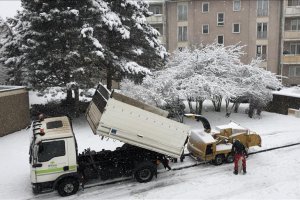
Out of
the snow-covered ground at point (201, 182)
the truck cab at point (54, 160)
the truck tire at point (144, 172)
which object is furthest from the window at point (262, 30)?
the truck cab at point (54, 160)

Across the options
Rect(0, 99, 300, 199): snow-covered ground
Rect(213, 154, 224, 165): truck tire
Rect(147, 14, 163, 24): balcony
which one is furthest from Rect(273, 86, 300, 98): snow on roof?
Rect(147, 14, 163, 24): balcony

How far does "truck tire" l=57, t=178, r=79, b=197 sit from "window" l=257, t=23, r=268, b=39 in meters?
33.9

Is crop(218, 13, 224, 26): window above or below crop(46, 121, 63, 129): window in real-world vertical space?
above

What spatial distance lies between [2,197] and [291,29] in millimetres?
37855

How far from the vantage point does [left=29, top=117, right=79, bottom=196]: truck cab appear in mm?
10703

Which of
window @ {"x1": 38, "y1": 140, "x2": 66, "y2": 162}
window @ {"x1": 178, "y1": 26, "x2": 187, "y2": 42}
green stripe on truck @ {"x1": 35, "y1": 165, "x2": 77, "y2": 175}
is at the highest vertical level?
window @ {"x1": 178, "y1": 26, "x2": 187, "y2": 42}

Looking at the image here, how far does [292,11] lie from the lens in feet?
125

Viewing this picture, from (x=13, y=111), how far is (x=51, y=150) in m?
10.2

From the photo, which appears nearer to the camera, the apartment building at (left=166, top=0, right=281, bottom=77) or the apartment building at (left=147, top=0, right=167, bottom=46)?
the apartment building at (left=166, top=0, right=281, bottom=77)

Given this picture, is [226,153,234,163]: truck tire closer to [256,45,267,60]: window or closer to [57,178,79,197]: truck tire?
[57,178,79,197]: truck tire

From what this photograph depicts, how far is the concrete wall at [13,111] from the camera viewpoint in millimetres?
18822

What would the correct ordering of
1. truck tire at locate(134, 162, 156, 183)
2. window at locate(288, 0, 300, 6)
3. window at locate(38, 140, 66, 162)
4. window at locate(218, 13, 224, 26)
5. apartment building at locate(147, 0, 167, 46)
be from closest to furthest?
window at locate(38, 140, 66, 162)
truck tire at locate(134, 162, 156, 183)
window at locate(288, 0, 300, 6)
window at locate(218, 13, 224, 26)
apartment building at locate(147, 0, 167, 46)

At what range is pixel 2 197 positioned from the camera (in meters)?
11.4

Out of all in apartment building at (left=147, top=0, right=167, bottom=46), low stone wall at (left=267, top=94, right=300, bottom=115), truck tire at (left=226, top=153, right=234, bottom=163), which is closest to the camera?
truck tire at (left=226, top=153, right=234, bottom=163)
